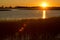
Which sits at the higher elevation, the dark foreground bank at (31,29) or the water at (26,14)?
the water at (26,14)

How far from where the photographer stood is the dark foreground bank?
0.98 metres

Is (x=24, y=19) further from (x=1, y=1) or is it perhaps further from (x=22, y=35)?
→ (x=1, y=1)

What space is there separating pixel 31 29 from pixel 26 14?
127 millimetres

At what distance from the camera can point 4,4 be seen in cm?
100

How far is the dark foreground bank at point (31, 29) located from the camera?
0.98m

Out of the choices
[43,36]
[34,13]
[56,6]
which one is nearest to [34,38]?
[43,36]

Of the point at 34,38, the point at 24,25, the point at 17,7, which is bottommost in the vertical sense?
the point at 34,38

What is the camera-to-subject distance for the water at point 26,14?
0.98 meters

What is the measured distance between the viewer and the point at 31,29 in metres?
1.00

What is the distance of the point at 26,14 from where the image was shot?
980 millimetres

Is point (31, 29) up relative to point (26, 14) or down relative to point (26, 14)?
down

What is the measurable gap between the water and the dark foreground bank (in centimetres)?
3

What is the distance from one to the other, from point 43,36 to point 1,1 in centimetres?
44

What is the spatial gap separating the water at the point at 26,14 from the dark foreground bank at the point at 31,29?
32mm
